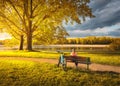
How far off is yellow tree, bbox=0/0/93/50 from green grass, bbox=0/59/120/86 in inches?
821

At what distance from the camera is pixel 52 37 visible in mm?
50938

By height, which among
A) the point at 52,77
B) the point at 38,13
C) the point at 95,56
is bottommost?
the point at 52,77

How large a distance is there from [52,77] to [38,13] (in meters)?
27.4

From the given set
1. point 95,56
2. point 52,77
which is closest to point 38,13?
point 95,56

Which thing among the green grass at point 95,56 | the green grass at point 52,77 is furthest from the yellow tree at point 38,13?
the green grass at point 52,77

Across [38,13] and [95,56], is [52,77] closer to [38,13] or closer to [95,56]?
[95,56]

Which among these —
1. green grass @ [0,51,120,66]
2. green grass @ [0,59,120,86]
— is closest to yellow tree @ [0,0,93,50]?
green grass @ [0,51,120,66]

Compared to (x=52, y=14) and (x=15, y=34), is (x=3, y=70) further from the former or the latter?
(x=15, y=34)

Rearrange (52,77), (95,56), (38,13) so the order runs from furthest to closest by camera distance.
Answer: (38,13) → (95,56) → (52,77)

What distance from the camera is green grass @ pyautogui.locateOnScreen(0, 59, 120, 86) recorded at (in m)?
20.7

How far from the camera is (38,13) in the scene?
48.2 meters

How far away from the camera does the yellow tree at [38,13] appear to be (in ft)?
148

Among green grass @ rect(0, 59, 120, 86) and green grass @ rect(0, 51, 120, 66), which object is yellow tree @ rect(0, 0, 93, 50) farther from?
green grass @ rect(0, 59, 120, 86)

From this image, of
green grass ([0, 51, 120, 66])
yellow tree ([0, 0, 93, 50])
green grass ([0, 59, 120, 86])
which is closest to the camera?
green grass ([0, 59, 120, 86])
